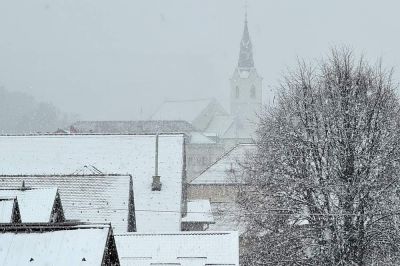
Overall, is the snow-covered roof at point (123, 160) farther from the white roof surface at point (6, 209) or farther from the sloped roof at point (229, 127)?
the sloped roof at point (229, 127)

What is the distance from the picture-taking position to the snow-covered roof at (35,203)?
19.7 m

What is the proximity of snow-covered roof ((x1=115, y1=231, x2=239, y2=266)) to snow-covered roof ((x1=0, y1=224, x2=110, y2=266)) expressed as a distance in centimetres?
747

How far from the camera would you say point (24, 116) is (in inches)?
6220

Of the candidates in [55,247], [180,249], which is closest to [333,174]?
[180,249]

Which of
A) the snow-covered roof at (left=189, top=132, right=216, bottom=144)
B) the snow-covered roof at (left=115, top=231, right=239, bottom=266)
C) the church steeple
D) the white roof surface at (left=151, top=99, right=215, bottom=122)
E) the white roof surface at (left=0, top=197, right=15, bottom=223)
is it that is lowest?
the snow-covered roof at (left=115, top=231, right=239, bottom=266)

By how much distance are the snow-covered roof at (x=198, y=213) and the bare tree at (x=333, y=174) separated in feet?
25.0

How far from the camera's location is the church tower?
13300cm

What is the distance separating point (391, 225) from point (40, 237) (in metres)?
14.8

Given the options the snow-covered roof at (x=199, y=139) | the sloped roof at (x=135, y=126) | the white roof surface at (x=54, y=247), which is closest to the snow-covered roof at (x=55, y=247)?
the white roof surface at (x=54, y=247)

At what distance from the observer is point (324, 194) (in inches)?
995

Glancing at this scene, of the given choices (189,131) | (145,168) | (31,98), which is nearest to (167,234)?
(145,168)

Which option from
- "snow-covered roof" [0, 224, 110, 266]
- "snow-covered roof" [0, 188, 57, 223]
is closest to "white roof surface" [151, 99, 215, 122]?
"snow-covered roof" [0, 188, 57, 223]

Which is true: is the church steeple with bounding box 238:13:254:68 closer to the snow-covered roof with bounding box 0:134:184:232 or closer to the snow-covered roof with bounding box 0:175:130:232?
the snow-covered roof with bounding box 0:134:184:232

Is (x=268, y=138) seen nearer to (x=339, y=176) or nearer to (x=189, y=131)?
(x=339, y=176)
